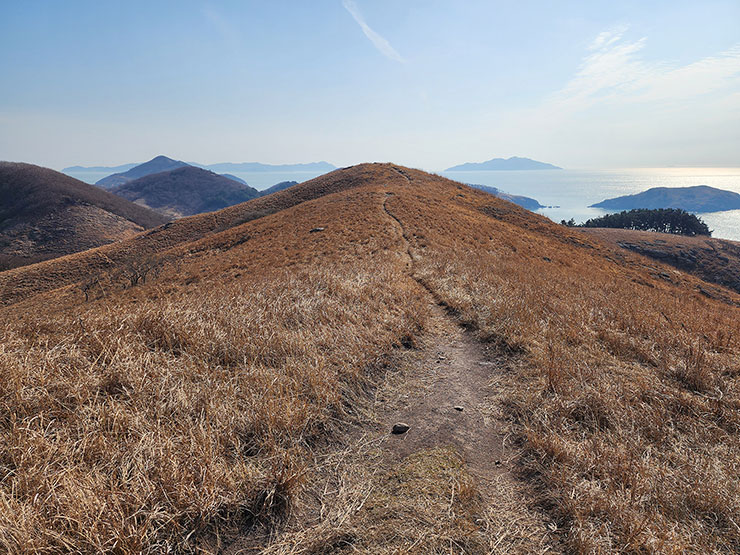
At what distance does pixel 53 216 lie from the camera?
97375 mm

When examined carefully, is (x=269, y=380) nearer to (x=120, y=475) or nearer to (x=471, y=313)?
(x=120, y=475)

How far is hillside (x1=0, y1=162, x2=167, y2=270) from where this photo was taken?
282ft

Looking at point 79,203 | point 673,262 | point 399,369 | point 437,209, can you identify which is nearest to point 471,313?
point 399,369

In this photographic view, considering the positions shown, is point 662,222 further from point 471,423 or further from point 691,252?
point 471,423

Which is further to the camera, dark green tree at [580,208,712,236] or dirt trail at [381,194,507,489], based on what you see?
dark green tree at [580,208,712,236]

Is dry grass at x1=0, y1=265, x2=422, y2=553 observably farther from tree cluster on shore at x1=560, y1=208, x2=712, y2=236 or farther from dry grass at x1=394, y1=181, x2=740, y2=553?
tree cluster on shore at x1=560, y1=208, x2=712, y2=236

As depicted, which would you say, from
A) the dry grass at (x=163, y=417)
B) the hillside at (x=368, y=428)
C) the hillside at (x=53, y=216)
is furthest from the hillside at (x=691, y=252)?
the hillside at (x=53, y=216)

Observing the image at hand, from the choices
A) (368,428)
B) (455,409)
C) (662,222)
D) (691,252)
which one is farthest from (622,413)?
(662,222)

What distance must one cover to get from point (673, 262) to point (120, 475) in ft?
231

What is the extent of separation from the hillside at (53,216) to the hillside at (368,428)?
9394 centimetres

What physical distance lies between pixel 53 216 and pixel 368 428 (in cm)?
14199

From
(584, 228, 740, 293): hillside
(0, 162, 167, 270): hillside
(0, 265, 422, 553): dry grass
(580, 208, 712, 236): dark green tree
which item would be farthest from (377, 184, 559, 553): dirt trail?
(0, 162, 167, 270): hillside

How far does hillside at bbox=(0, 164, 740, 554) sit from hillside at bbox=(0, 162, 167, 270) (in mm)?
93937

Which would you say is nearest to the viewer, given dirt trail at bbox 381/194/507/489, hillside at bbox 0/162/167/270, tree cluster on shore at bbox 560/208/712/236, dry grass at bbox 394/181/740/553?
dry grass at bbox 394/181/740/553
